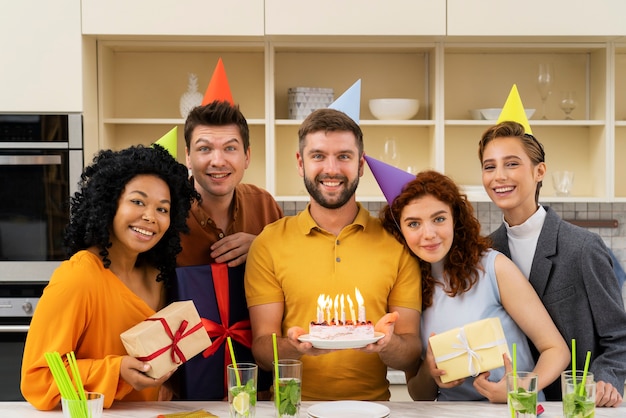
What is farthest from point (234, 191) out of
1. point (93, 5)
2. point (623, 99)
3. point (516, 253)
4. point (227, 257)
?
point (623, 99)

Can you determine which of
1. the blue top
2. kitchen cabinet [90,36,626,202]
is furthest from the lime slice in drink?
kitchen cabinet [90,36,626,202]

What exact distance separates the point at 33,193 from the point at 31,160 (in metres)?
0.15

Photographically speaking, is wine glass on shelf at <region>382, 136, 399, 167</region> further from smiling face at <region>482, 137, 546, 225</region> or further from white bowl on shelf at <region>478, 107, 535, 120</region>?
smiling face at <region>482, 137, 546, 225</region>

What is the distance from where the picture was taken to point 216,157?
7.98ft

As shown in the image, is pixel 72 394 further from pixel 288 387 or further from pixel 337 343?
pixel 337 343

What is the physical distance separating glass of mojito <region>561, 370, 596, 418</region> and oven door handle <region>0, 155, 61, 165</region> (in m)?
2.51

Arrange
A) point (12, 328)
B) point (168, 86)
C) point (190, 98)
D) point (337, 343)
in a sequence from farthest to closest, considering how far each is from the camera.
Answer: point (168, 86), point (190, 98), point (12, 328), point (337, 343)

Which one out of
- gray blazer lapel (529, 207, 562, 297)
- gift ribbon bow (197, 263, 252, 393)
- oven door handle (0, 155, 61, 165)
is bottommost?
gift ribbon bow (197, 263, 252, 393)

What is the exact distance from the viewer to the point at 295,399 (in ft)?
5.47

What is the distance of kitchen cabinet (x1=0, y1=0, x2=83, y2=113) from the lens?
3332mm

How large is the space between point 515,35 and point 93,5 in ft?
6.39

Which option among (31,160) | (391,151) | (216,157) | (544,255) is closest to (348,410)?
(544,255)

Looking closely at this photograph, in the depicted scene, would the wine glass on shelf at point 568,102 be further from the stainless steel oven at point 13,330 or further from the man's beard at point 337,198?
the stainless steel oven at point 13,330

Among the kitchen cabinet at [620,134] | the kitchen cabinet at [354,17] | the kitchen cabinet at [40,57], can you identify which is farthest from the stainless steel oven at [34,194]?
the kitchen cabinet at [620,134]
